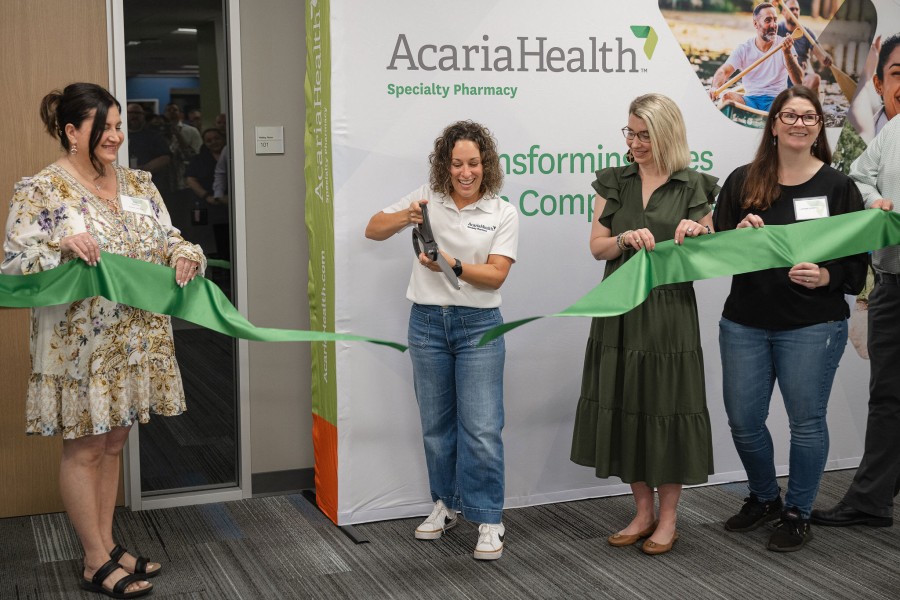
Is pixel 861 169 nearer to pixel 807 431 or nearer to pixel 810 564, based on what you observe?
pixel 807 431

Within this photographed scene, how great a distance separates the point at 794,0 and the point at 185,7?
2.73 metres

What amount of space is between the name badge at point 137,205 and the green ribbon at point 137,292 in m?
0.19

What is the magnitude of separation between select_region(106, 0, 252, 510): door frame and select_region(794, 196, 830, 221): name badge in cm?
227

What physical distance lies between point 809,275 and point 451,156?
4.43 feet

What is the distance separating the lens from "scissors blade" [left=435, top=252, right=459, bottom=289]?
3.43 meters

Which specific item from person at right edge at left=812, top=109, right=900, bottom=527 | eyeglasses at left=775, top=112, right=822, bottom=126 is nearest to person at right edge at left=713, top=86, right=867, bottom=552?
eyeglasses at left=775, top=112, right=822, bottom=126

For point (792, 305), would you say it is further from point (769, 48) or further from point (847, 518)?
point (769, 48)

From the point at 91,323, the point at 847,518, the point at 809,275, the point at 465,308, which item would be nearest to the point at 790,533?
the point at 847,518

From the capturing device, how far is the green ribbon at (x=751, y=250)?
11.5 feet

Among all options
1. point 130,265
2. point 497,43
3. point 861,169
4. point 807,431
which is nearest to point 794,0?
point 861,169

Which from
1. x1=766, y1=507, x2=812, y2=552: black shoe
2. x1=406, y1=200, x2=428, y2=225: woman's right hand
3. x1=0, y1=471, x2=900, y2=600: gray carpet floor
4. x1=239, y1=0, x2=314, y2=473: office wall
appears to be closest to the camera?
x1=0, y1=471, x2=900, y2=600: gray carpet floor

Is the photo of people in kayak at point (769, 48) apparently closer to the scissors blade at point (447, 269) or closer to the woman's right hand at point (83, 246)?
the scissors blade at point (447, 269)

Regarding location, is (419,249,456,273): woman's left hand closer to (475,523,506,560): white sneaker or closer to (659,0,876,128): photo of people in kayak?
(475,523,506,560): white sneaker

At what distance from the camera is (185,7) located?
4168mm
